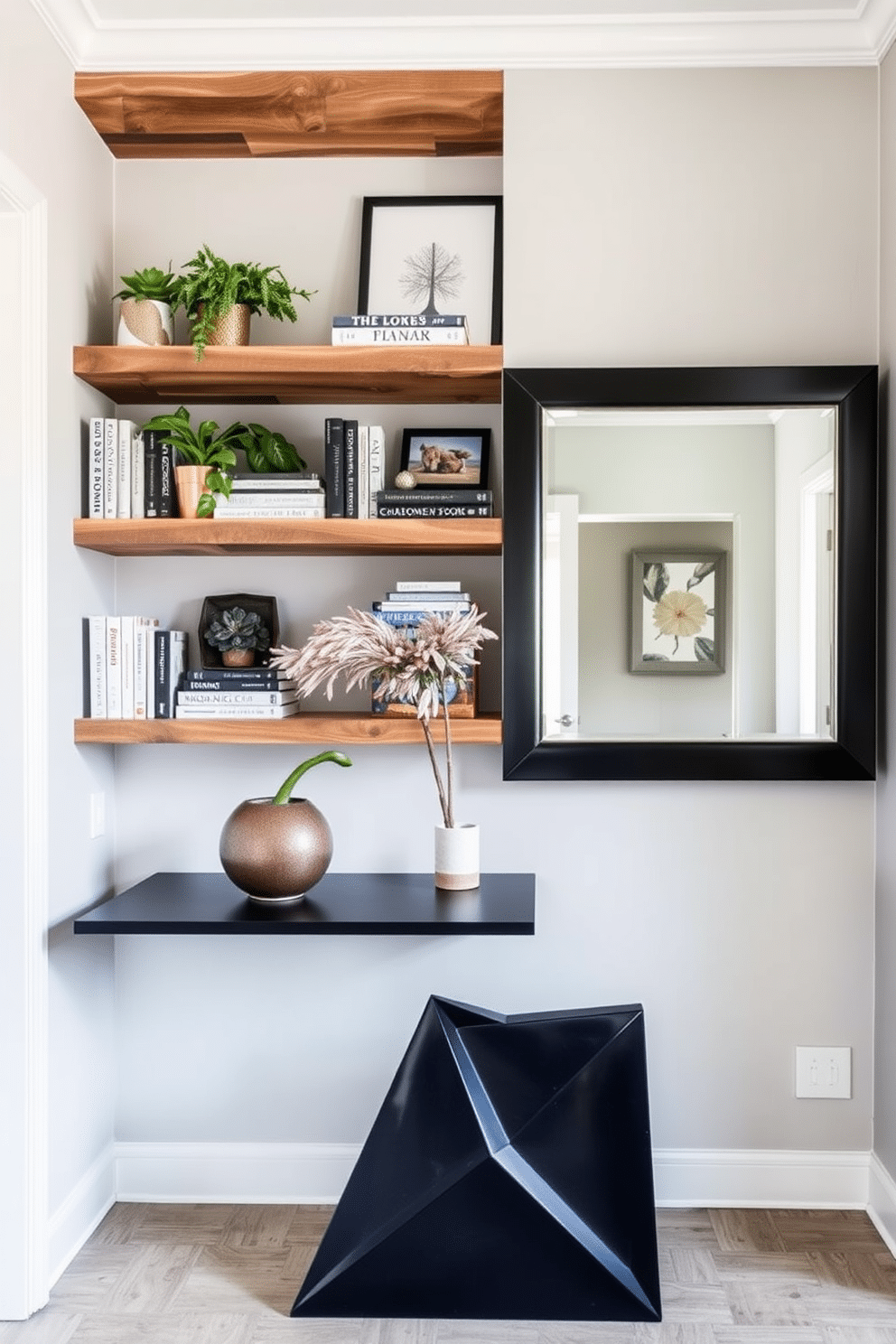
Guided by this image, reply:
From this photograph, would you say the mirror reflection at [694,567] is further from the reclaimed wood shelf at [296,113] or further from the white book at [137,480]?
the white book at [137,480]

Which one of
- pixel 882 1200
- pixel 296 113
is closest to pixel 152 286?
pixel 296 113

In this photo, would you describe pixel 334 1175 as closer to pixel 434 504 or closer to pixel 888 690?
pixel 434 504

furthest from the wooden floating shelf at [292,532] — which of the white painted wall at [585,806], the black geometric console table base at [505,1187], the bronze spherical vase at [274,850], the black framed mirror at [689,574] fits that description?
the black geometric console table base at [505,1187]

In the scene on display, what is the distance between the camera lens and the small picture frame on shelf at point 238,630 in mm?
2523

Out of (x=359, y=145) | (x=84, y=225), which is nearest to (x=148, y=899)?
(x=84, y=225)

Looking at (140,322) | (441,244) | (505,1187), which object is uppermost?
(441,244)

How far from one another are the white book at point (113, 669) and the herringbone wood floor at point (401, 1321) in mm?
1126

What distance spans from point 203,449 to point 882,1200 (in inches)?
85.7

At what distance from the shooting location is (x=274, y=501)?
2.41 meters

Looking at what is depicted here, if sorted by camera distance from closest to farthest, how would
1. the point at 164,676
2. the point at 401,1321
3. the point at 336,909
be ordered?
1. the point at 401,1321
2. the point at 336,909
3. the point at 164,676

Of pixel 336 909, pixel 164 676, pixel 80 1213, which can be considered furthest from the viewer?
pixel 164 676

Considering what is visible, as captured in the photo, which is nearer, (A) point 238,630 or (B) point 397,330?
(B) point 397,330

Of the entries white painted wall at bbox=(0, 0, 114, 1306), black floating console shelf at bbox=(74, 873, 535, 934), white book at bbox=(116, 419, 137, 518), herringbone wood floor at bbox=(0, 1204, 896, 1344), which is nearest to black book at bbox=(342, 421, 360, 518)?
white book at bbox=(116, 419, 137, 518)

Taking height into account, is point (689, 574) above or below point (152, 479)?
below
